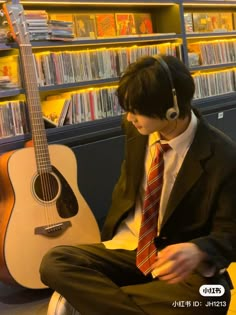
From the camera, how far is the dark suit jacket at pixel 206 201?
46.5 inches

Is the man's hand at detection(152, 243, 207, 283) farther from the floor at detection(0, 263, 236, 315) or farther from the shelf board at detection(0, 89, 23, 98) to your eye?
the shelf board at detection(0, 89, 23, 98)

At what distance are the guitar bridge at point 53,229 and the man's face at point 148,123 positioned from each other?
0.96 m

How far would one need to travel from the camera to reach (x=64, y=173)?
87.9 inches

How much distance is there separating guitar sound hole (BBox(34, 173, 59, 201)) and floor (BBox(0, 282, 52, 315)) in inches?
17.1

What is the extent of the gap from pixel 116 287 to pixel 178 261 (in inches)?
11.7

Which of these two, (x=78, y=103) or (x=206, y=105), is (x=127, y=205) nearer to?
(x=78, y=103)

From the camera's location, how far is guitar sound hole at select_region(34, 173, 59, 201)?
2133 mm

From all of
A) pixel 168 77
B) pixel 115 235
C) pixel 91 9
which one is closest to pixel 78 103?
pixel 91 9

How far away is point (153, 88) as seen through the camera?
48.2 inches

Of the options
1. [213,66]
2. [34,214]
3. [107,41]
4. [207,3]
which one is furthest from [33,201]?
[207,3]

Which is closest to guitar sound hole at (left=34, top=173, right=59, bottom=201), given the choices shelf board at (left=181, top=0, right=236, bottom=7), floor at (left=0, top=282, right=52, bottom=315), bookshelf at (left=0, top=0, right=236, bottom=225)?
bookshelf at (left=0, top=0, right=236, bottom=225)

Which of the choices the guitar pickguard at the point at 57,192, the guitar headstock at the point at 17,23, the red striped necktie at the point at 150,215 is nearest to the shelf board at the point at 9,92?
the guitar headstock at the point at 17,23

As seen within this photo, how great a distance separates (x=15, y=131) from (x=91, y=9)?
116 cm

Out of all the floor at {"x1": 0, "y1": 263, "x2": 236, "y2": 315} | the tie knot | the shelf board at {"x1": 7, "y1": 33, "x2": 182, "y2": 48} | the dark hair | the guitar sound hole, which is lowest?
the floor at {"x1": 0, "y1": 263, "x2": 236, "y2": 315}
